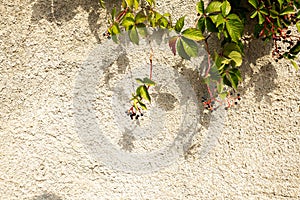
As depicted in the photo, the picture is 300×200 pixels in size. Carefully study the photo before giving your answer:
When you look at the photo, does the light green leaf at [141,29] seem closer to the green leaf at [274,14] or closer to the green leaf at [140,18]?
the green leaf at [140,18]

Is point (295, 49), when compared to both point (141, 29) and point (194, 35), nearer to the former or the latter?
point (194, 35)

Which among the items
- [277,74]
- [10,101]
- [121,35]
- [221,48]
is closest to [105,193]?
[10,101]

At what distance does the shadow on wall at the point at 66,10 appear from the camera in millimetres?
1161

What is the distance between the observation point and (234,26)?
1138 mm

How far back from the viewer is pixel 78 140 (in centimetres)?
121

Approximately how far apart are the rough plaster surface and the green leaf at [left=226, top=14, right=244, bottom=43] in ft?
0.60

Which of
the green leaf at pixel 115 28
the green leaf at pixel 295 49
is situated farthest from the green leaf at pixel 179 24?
the green leaf at pixel 295 49

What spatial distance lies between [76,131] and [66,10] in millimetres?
443

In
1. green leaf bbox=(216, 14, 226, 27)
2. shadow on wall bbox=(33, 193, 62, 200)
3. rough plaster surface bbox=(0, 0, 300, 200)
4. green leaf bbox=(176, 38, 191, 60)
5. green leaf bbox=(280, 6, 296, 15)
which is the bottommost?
shadow on wall bbox=(33, 193, 62, 200)

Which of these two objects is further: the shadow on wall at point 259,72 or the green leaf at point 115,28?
the shadow on wall at point 259,72

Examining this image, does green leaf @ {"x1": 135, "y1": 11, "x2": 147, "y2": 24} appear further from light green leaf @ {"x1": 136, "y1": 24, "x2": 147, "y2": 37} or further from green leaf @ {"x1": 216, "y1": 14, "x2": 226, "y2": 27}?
green leaf @ {"x1": 216, "y1": 14, "x2": 226, "y2": 27}

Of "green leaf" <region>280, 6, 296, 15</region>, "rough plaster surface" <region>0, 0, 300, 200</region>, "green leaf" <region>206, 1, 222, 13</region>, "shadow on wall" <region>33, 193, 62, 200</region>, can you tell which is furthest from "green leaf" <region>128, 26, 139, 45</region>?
"shadow on wall" <region>33, 193, 62, 200</region>

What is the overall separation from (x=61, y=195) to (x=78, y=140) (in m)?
0.22

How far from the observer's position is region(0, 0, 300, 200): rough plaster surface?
1169 mm
